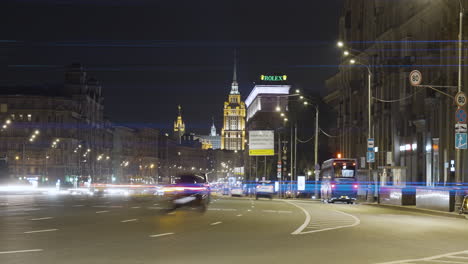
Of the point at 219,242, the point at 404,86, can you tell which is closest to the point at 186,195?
the point at 219,242

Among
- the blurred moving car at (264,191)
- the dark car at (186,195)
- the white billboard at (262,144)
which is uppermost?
the white billboard at (262,144)

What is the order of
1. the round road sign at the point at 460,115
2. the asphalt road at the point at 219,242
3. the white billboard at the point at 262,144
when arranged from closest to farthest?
the asphalt road at the point at 219,242 → the round road sign at the point at 460,115 → the white billboard at the point at 262,144

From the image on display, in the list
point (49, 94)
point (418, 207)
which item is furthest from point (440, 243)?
point (49, 94)

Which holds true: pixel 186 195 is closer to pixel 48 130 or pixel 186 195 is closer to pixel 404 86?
pixel 404 86

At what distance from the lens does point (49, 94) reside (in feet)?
543

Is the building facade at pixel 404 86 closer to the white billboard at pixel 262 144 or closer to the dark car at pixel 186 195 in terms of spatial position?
the white billboard at pixel 262 144

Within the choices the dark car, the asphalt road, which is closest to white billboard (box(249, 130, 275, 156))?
the dark car

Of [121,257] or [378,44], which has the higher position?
[378,44]

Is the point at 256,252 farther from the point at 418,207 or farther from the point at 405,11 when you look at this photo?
the point at 405,11

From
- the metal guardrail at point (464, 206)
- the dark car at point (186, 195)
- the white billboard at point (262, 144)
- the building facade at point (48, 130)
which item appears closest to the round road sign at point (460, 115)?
the metal guardrail at point (464, 206)

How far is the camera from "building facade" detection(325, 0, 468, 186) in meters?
60.9

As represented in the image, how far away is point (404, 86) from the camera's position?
76188 millimetres

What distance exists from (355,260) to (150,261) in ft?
13.1

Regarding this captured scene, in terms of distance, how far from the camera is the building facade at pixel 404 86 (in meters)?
60.9
